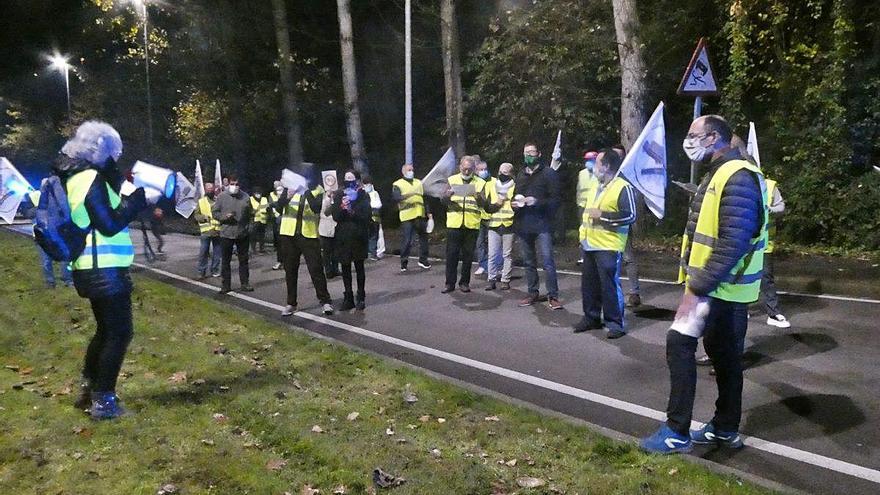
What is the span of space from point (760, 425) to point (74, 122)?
4524cm

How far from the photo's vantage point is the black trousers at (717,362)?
489 cm

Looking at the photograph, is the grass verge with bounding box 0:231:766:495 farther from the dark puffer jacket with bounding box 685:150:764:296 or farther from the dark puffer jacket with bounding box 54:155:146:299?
the dark puffer jacket with bounding box 685:150:764:296

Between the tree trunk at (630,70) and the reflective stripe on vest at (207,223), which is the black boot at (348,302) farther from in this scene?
the tree trunk at (630,70)

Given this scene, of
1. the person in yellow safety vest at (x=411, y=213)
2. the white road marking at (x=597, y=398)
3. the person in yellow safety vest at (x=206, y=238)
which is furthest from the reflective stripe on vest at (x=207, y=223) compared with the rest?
the white road marking at (x=597, y=398)

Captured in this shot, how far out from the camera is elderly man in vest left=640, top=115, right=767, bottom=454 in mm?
4684

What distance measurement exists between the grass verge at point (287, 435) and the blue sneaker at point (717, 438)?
1.35 feet

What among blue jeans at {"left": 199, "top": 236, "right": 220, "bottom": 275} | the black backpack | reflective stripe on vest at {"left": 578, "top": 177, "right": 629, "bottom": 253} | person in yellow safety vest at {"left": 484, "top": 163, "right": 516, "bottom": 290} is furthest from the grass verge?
blue jeans at {"left": 199, "top": 236, "right": 220, "bottom": 275}

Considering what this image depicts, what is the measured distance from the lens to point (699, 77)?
10.0 metres

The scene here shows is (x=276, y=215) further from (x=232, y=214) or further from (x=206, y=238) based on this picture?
(x=232, y=214)

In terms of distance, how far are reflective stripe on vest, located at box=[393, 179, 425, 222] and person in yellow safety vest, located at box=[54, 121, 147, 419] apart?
9395 mm

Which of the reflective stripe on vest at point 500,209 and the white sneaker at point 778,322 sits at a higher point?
the reflective stripe on vest at point 500,209

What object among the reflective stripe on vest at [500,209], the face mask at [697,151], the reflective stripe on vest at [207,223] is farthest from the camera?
the reflective stripe on vest at [207,223]

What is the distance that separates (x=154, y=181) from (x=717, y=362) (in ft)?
14.3

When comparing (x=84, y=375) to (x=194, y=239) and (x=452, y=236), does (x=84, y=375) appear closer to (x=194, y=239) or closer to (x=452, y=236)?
(x=452, y=236)
